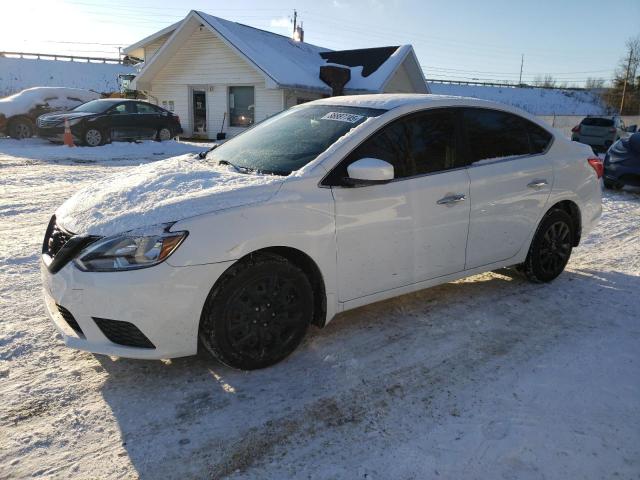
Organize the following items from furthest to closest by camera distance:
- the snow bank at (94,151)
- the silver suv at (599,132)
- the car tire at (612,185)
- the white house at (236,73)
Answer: the silver suv at (599,132) < the white house at (236,73) < the snow bank at (94,151) < the car tire at (612,185)

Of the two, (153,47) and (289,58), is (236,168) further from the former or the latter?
(153,47)

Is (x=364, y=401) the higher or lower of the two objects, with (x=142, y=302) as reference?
lower

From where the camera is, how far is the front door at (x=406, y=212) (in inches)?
135

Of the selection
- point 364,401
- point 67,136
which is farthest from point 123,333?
point 67,136

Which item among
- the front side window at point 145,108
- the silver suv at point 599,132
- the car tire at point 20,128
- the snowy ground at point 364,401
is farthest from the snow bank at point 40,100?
the silver suv at point 599,132

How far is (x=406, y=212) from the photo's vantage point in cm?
364

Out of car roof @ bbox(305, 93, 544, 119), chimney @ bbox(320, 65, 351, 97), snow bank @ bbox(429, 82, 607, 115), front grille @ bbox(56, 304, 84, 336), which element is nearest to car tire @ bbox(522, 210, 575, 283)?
car roof @ bbox(305, 93, 544, 119)

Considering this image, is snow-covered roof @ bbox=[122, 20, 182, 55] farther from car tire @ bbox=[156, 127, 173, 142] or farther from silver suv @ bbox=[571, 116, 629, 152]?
silver suv @ bbox=[571, 116, 629, 152]

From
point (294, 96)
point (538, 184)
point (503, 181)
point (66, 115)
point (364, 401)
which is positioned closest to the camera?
point (364, 401)

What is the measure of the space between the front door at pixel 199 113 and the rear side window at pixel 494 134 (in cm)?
1958

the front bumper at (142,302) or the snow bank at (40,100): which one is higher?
the snow bank at (40,100)

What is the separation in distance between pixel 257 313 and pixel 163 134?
16.6 metres

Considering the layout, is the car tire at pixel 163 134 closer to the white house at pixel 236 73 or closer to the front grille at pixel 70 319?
the white house at pixel 236 73

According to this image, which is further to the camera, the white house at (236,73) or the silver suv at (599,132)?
the silver suv at (599,132)
